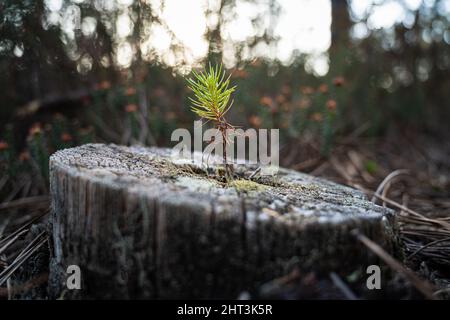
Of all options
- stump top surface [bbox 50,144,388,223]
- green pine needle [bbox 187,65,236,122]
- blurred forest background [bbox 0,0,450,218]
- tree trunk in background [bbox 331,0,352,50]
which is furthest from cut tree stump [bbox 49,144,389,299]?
tree trunk in background [bbox 331,0,352,50]

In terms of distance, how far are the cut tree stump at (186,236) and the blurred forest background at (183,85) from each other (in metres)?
1.47

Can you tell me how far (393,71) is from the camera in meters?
4.92

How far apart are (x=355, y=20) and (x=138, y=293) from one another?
195 inches

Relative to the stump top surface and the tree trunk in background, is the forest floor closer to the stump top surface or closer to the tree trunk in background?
the stump top surface

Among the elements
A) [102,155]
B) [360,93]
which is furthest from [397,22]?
[102,155]

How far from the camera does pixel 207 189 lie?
1.27 m

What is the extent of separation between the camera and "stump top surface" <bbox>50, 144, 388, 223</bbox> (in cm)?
115

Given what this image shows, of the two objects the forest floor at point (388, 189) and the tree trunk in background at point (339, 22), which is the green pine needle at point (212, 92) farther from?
the tree trunk in background at point (339, 22)

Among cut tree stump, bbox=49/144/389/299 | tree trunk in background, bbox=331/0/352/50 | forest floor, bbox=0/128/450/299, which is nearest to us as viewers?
cut tree stump, bbox=49/144/389/299

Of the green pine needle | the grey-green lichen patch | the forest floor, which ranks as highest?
the green pine needle

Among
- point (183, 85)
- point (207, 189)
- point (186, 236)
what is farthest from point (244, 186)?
point (183, 85)

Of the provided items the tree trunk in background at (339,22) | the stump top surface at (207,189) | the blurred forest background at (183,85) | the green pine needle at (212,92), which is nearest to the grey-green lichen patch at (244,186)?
the stump top surface at (207,189)
